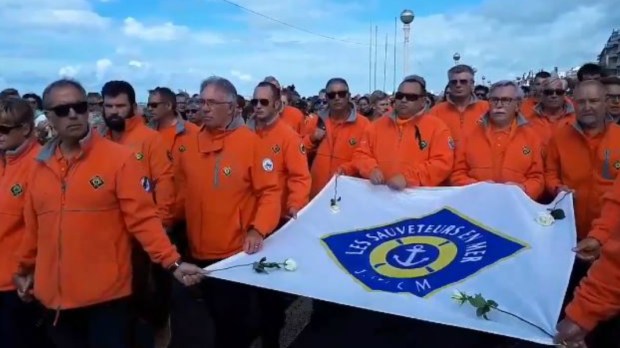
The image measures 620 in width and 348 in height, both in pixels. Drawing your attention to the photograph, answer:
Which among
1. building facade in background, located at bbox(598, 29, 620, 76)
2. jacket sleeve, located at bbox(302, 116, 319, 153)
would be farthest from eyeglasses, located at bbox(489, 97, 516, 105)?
building facade in background, located at bbox(598, 29, 620, 76)

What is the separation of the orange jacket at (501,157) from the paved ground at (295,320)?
1903mm

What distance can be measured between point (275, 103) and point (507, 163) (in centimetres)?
222

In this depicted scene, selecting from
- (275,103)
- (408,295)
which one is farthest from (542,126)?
(408,295)

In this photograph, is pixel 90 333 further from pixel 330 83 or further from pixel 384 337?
pixel 330 83

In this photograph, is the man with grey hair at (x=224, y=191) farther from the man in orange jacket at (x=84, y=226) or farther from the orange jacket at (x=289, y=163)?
the man in orange jacket at (x=84, y=226)

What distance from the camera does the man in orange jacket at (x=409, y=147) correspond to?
5625mm

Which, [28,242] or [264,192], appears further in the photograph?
[264,192]

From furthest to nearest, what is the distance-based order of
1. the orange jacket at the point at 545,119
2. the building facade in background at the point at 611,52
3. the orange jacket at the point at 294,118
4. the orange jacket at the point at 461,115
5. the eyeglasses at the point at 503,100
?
1. the building facade in background at the point at 611,52
2. the orange jacket at the point at 294,118
3. the orange jacket at the point at 461,115
4. the orange jacket at the point at 545,119
5. the eyeglasses at the point at 503,100

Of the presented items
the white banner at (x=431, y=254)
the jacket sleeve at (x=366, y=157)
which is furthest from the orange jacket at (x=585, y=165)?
the jacket sleeve at (x=366, y=157)

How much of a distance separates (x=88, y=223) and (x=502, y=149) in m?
3.44

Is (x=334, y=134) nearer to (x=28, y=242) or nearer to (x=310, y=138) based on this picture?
(x=310, y=138)

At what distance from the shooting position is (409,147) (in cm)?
577

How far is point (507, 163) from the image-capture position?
5668mm

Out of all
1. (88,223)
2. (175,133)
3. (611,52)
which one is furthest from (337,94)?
(611,52)
